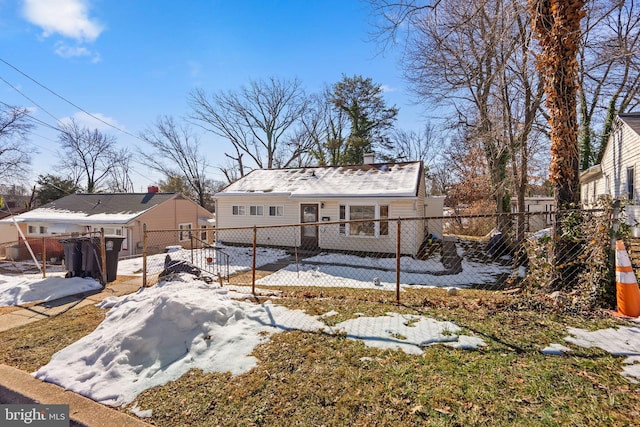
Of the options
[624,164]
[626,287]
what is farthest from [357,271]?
[624,164]

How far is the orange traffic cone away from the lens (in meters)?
3.57

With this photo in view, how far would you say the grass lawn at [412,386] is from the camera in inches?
→ 86.2

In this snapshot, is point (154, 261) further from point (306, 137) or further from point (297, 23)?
point (306, 137)

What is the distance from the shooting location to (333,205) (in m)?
13.2

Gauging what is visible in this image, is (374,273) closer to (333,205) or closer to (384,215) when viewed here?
(384,215)

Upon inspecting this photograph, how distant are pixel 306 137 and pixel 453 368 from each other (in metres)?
27.8

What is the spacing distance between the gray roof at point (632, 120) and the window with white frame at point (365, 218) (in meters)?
9.46

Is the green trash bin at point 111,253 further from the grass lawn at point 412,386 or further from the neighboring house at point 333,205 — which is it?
the neighboring house at point 333,205

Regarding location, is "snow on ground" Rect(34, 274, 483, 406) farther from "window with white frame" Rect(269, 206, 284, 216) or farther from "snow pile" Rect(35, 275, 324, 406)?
"window with white frame" Rect(269, 206, 284, 216)

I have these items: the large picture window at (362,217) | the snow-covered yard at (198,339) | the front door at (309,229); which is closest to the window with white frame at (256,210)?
the front door at (309,229)

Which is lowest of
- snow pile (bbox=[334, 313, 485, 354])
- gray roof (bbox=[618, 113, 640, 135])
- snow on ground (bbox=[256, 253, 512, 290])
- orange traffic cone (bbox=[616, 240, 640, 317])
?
snow on ground (bbox=[256, 253, 512, 290])

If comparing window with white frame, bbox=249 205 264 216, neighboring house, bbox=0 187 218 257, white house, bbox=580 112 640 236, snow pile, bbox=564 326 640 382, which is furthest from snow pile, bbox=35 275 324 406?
neighboring house, bbox=0 187 218 257

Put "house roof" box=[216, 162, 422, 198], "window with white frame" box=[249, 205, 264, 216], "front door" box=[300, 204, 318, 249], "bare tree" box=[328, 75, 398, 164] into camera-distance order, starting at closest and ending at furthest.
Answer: "house roof" box=[216, 162, 422, 198]
"front door" box=[300, 204, 318, 249]
"window with white frame" box=[249, 205, 264, 216]
"bare tree" box=[328, 75, 398, 164]

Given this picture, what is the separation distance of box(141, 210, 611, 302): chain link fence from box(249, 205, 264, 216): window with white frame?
1140 millimetres
